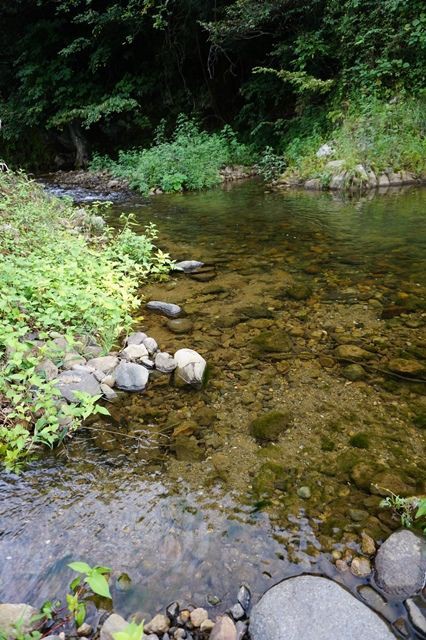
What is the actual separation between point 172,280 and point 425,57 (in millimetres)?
9252

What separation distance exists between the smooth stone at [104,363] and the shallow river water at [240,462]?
311 millimetres

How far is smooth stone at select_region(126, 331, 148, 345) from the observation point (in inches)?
133

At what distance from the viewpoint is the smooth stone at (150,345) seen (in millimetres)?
3320

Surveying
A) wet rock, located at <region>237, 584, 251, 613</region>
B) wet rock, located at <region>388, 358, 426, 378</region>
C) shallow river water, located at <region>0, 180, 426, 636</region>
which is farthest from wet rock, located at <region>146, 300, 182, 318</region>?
wet rock, located at <region>237, 584, 251, 613</region>

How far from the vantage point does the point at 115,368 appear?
3.06 m

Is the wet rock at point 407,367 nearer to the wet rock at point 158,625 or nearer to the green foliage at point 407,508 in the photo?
the green foliage at point 407,508

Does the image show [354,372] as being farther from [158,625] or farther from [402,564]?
[158,625]

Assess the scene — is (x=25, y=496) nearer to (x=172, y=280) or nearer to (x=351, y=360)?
(x=351, y=360)

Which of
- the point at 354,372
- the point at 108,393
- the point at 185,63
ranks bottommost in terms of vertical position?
the point at 108,393

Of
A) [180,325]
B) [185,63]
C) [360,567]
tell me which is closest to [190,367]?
[180,325]

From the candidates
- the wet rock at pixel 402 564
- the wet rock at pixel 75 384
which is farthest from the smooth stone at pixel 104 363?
the wet rock at pixel 402 564

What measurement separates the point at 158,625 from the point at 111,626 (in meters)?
0.16

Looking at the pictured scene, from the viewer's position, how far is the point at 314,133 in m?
11.3

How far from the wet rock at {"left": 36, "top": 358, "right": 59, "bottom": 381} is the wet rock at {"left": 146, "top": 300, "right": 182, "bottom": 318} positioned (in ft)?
4.51
